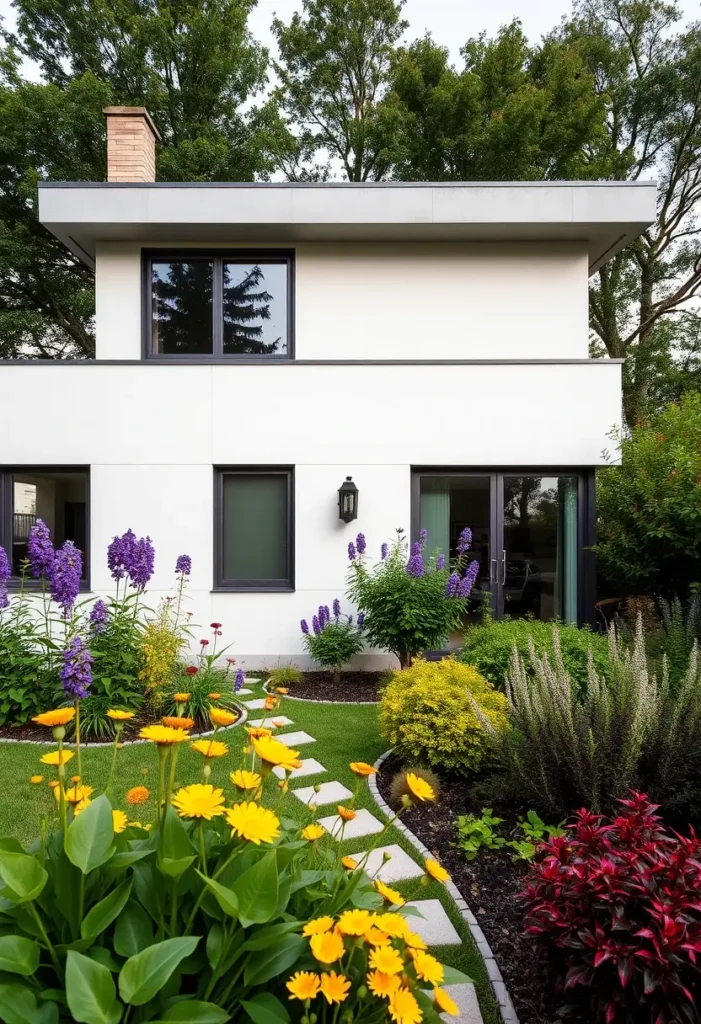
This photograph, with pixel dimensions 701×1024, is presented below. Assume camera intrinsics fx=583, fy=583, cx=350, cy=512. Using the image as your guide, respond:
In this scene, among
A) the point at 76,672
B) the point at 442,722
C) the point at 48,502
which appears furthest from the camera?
the point at 48,502

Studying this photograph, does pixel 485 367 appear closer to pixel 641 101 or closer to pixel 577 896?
pixel 577 896

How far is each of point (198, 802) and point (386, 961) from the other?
470mm

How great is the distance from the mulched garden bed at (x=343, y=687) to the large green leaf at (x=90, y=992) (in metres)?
4.66

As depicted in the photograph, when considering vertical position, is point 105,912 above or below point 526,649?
above

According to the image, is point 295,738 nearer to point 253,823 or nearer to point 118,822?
point 118,822

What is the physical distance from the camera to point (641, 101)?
15.2 metres

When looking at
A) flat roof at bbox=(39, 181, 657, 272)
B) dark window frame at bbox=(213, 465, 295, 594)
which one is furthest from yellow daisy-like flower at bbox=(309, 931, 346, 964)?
flat roof at bbox=(39, 181, 657, 272)

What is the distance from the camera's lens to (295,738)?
4562mm

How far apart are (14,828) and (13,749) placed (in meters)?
1.42

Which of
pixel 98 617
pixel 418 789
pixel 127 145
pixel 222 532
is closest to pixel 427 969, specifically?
pixel 418 789

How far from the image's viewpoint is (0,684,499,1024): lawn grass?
240 cm

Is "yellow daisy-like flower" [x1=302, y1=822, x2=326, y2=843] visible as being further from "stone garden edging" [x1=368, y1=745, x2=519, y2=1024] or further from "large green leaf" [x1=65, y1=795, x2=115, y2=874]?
"stone garden edging" [x1=368, y1=745, x2=519, y2=1024]

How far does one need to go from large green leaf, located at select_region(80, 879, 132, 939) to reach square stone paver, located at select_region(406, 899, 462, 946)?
4.81ft

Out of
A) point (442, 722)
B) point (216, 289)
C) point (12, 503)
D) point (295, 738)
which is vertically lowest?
point (295, 738)
